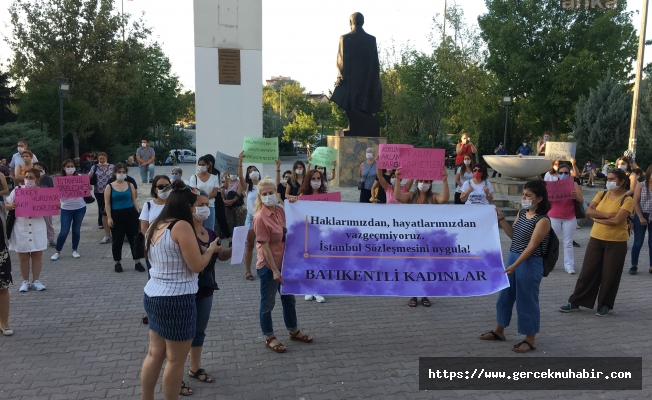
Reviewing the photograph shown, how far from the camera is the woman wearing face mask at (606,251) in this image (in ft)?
21.5

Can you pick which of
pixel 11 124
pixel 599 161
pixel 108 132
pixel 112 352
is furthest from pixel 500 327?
pixel 108 132

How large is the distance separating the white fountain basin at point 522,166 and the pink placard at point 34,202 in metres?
13.1

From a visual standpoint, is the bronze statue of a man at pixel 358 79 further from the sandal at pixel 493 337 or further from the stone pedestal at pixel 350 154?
the sandal at pixel 493 337

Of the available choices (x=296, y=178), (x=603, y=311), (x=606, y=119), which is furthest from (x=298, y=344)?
(x=606, y=119)

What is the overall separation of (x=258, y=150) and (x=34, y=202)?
11.5ft

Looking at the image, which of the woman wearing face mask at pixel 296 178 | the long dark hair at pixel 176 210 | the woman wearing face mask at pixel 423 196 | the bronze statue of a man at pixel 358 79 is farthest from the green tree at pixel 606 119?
the long dark hair at pixel 176 210

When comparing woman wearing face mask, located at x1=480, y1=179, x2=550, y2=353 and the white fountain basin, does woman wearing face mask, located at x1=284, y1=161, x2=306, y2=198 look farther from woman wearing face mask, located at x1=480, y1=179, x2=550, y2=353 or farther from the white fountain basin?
the white fountain basin

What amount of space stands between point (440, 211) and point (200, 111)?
703 cm

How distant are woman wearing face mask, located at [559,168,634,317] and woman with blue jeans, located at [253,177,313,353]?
12.4 feet

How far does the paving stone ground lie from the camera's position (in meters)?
4.62

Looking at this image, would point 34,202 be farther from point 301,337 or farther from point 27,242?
point 301,337

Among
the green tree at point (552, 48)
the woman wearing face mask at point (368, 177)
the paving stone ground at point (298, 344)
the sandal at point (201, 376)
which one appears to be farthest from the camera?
the green tree at point (552, 48)

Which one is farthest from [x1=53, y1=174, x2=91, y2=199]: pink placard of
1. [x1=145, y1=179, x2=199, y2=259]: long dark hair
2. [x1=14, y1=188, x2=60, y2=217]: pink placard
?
[x1=145, y1=179, x2=199, y2=259]: long dark hair

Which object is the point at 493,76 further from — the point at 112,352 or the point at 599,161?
the point at 112,352
